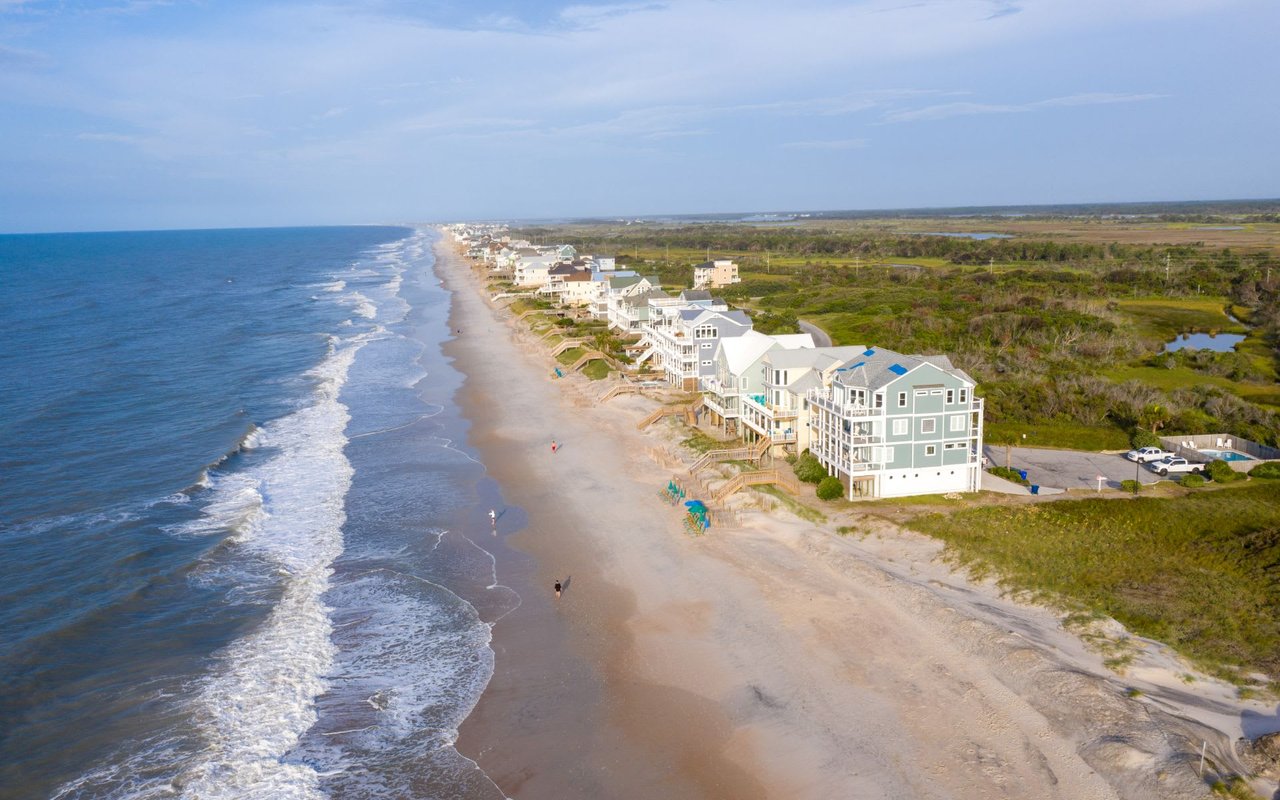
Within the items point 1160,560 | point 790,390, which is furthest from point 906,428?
point 1160,560

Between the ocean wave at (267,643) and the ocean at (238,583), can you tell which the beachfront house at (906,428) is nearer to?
the ocean at (238,583)

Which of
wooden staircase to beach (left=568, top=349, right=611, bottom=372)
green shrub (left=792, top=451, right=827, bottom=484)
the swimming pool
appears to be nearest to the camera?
green shrub (left=792, top=451, right=827, bottom=484)

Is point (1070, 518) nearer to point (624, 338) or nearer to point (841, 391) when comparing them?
point (841, 391)

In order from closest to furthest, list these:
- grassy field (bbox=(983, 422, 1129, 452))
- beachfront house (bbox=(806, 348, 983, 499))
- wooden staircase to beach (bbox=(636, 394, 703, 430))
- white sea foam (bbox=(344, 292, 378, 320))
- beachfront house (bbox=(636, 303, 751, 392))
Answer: beachfront house (bbox=(806, 348, 983, 499)), grassy field (bbox=(983, 422, 1129, 452)), wooden staircase to beach (bbox=(636, 394, 703, 430)), beachfront house (bbox=(636, 303, 751, 392)), white sea foam (bbox=(344, 292, 378, 320))

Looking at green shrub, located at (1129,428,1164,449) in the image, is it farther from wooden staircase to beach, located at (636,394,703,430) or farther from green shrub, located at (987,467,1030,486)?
wooden staircase to beach, located at (636,394,703,430)

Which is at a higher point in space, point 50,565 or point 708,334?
point 708,334

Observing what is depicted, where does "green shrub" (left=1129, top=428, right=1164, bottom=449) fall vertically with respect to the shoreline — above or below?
above

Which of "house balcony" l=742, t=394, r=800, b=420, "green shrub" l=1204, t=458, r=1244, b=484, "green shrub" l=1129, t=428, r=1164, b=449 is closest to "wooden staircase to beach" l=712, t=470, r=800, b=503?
"house balcony" l=742, t=394, r=800, b=420

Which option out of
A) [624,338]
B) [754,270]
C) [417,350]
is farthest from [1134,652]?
[754,270]
